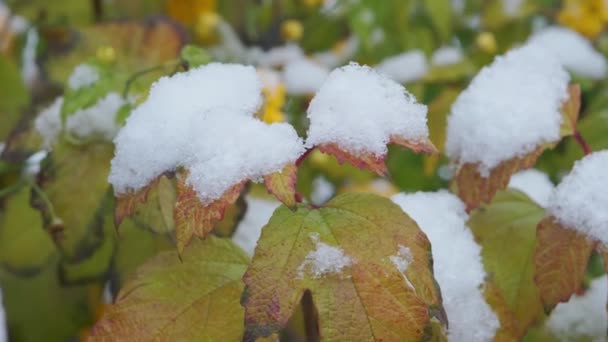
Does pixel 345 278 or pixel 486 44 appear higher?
pixel 486 44

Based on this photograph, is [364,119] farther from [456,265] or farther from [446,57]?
[446,57]

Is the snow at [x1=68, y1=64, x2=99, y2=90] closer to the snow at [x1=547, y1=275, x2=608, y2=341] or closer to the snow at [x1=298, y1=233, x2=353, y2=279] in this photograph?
the snow at [x1=298, y1=233, x2=353, y2=279]

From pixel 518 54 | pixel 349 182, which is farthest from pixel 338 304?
pixel 349 182

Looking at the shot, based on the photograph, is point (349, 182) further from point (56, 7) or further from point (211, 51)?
point (56, 7)

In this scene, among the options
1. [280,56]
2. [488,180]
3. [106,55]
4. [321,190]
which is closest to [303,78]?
[280,56]

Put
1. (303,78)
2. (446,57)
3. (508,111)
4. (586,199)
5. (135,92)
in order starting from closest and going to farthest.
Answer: (586,199)
(508,111)
(135,92)
(303,78)
(446,57)

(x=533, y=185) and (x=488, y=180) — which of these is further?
(x=533, y=185)

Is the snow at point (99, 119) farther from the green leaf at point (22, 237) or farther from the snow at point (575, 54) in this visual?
the snow at point (575, 54)
